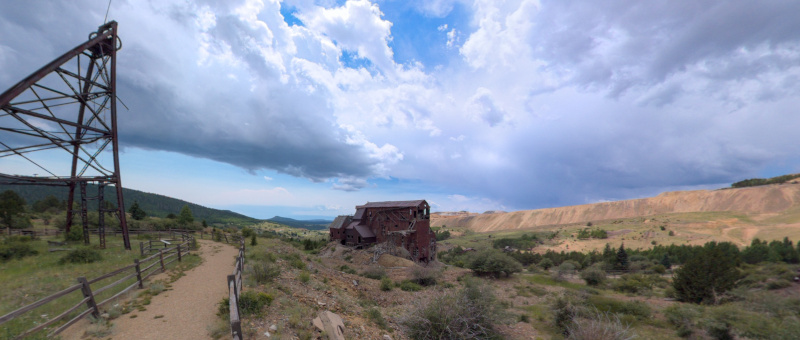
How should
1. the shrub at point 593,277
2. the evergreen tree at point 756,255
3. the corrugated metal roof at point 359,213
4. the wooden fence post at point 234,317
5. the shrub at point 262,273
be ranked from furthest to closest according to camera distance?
the corrugated metal roof at point 359,213, the evergreen tree at point 756,255, the shrub at point 593,277, the shrub at point 262,273, the wooden fence post at point 234,317

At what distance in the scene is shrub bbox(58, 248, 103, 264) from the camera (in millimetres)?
13945

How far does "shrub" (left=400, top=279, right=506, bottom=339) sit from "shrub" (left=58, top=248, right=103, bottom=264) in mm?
16952

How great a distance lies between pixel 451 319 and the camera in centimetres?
1127

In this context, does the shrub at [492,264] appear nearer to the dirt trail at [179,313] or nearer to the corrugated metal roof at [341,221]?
the corrugated metal roof at [341,221]

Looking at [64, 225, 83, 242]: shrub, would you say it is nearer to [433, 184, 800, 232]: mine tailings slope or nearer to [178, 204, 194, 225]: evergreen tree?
[178, 204, 194, 225]: evergreen tree

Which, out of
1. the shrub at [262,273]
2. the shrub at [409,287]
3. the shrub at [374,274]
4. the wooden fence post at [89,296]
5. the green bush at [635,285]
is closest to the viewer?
the wooden fence post at [89,296]

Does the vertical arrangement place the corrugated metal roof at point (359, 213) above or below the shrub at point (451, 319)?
above

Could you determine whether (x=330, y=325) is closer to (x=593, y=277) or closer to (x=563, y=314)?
(x=563, y=314)

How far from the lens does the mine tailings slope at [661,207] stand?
75.1 metres

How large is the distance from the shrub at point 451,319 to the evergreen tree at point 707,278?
20.7 meters

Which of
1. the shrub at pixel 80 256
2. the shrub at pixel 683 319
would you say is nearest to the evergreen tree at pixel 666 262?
the shrub at pixel 683 319

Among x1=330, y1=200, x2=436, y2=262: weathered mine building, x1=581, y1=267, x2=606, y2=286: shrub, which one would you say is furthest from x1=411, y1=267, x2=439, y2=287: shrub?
x1=581, y1=267, x2=606, y2=286: shrub

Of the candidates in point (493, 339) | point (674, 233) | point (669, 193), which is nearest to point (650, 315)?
point (493, 339)

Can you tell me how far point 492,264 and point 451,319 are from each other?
68.5 ft
